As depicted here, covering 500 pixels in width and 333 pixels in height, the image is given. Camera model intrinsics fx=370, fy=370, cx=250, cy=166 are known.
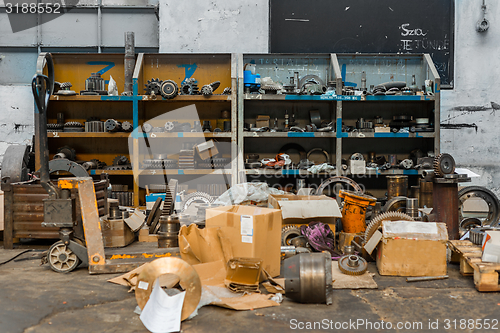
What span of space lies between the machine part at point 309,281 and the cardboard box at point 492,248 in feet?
3.50

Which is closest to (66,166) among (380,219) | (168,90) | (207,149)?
(168,90)

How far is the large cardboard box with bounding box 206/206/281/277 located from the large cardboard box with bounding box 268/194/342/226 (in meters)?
0.53

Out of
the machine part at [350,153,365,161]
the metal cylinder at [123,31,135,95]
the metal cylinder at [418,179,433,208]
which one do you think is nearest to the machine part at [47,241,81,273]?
the metal cylinder at [123,31,135,95]

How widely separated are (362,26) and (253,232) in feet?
13.6

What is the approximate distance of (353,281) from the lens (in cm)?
238

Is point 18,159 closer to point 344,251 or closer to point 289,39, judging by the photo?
point 344,251

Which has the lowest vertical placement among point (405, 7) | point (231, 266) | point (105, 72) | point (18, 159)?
point (231, 266)

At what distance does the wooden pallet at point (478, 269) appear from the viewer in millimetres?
2238

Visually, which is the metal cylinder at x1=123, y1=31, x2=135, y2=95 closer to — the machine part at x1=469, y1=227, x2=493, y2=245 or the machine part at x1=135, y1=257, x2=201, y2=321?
the machine part at x1=135, y1=257, x2=201, y2=321

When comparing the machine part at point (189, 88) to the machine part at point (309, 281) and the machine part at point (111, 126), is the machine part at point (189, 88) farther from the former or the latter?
the machine part at point (309, 281)

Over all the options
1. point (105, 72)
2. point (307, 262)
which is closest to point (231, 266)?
point (307, 262)

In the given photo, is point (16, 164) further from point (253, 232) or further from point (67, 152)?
point (253, 232)

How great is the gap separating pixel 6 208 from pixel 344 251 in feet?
9.44

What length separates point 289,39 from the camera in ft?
17.5
